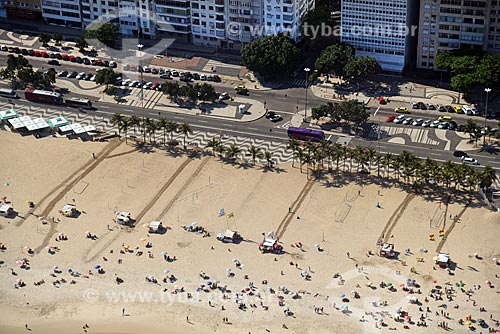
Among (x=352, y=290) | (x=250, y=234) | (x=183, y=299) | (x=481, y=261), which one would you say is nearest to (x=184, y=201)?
(x=250, y=234)

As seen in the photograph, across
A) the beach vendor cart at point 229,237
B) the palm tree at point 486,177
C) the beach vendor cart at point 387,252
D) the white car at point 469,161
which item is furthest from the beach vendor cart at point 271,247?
the white car at point 469,161

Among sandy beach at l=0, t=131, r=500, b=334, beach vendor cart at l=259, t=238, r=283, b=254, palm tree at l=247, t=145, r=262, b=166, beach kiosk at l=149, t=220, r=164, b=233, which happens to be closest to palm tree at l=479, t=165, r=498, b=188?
sandy beach at l=0, t=131, r=500, b=334

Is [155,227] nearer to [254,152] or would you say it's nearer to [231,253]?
[231,253]

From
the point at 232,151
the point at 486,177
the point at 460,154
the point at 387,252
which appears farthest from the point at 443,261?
the point at 232,151

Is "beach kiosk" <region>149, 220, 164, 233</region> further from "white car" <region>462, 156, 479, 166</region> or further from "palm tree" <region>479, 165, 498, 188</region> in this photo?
"white car" <region>462, 156, 479, 166</region>

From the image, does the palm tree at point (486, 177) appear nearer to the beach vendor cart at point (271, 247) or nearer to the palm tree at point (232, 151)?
the beach vendor cart at point (271, 247)

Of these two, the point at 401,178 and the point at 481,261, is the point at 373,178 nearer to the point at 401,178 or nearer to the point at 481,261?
the point at 401,178
